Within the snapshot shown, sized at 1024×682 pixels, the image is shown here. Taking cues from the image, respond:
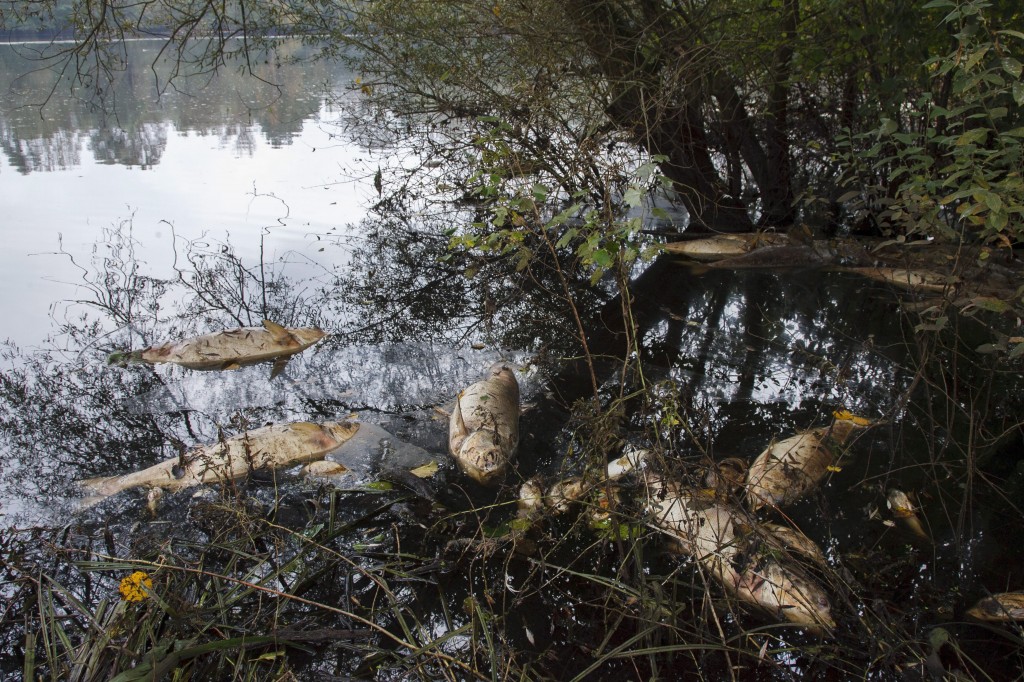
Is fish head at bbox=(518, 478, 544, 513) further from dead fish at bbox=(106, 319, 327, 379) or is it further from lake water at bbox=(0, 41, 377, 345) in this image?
lake water at bbox=(0, 41, 377, 345)

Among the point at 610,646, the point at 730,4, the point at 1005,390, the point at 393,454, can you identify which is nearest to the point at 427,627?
the point at 610,646

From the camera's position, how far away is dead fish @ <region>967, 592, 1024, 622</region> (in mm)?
2781

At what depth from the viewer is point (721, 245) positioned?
689 cm

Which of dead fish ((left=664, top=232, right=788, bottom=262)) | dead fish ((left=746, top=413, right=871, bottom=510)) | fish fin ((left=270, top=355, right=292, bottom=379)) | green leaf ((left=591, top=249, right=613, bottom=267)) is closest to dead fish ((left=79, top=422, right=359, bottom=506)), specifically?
fish fin ((left=270, top=355, right=292, bottom=379))

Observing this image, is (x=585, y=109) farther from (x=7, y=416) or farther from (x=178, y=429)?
(x=7, y=416)

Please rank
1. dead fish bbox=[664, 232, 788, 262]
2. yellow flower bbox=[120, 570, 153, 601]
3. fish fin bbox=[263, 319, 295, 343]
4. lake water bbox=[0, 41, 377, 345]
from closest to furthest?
yellow flower bbox=[120, 570, 153, 601] → fish fin bbox=[263, 319, 295, 343] → lake water bbox=[0, 41, 377, 345] → dead fish bbox=[664, 232, 788, 262]

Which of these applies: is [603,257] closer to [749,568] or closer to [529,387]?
[749,568]

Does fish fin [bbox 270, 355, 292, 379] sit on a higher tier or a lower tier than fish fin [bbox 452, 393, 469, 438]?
lower

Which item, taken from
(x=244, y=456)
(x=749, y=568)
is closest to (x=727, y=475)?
(x=749, y=568)

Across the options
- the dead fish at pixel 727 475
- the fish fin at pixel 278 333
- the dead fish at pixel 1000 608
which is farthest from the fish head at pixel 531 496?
the fish fin at pixel 278 333

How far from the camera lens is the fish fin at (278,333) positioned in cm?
507

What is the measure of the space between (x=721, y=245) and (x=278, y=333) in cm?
386

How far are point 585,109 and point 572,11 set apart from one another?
2.44 ft

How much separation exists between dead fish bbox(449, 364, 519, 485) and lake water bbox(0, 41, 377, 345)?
2952 millimetres
